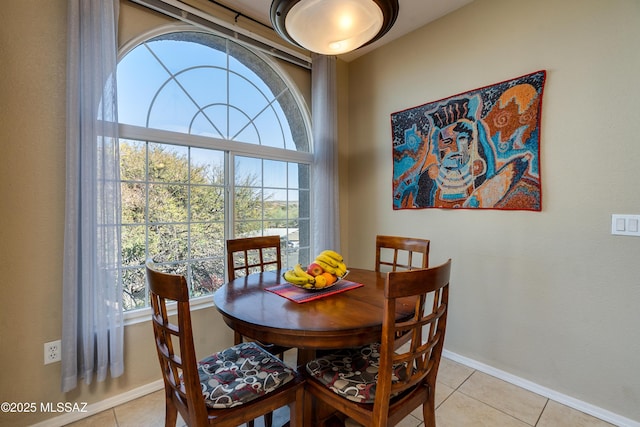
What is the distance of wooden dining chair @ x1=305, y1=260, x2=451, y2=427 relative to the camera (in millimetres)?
1012

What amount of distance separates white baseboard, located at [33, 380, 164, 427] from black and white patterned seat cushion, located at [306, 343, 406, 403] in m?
1.30

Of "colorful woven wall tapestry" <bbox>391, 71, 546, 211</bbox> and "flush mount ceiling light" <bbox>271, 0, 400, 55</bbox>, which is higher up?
"flush mount ceiling light" <bbox>271, 0, 400, 55</bbox>

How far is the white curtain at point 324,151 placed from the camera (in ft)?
9.23

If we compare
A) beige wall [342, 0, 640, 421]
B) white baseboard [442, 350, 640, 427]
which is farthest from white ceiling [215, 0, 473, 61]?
white baseboard [442, 350, 640, 427]

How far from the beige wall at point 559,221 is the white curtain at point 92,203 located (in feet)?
7.63

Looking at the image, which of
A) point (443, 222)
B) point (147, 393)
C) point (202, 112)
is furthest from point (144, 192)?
point (443, 222)

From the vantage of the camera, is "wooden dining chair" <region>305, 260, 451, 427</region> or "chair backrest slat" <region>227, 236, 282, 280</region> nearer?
"wooden dining chair" <region>305, 260, 451, 427</region>

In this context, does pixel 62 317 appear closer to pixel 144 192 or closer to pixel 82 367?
pixel 82 367

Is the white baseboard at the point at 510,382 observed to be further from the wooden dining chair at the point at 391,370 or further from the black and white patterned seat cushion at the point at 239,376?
the wooden dining chair at the point at 391,370

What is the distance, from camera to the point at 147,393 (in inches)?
74.3

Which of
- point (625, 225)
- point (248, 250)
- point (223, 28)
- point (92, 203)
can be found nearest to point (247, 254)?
point (248, 250)

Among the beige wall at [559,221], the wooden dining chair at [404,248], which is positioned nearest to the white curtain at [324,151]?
the wooden dining chair at [404,248]

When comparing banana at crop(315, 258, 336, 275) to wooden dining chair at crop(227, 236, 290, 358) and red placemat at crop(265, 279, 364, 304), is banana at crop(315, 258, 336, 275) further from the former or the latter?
wooden dining chair at crop(227, 236, 290, 358)

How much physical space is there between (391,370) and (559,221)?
1.60 metres
